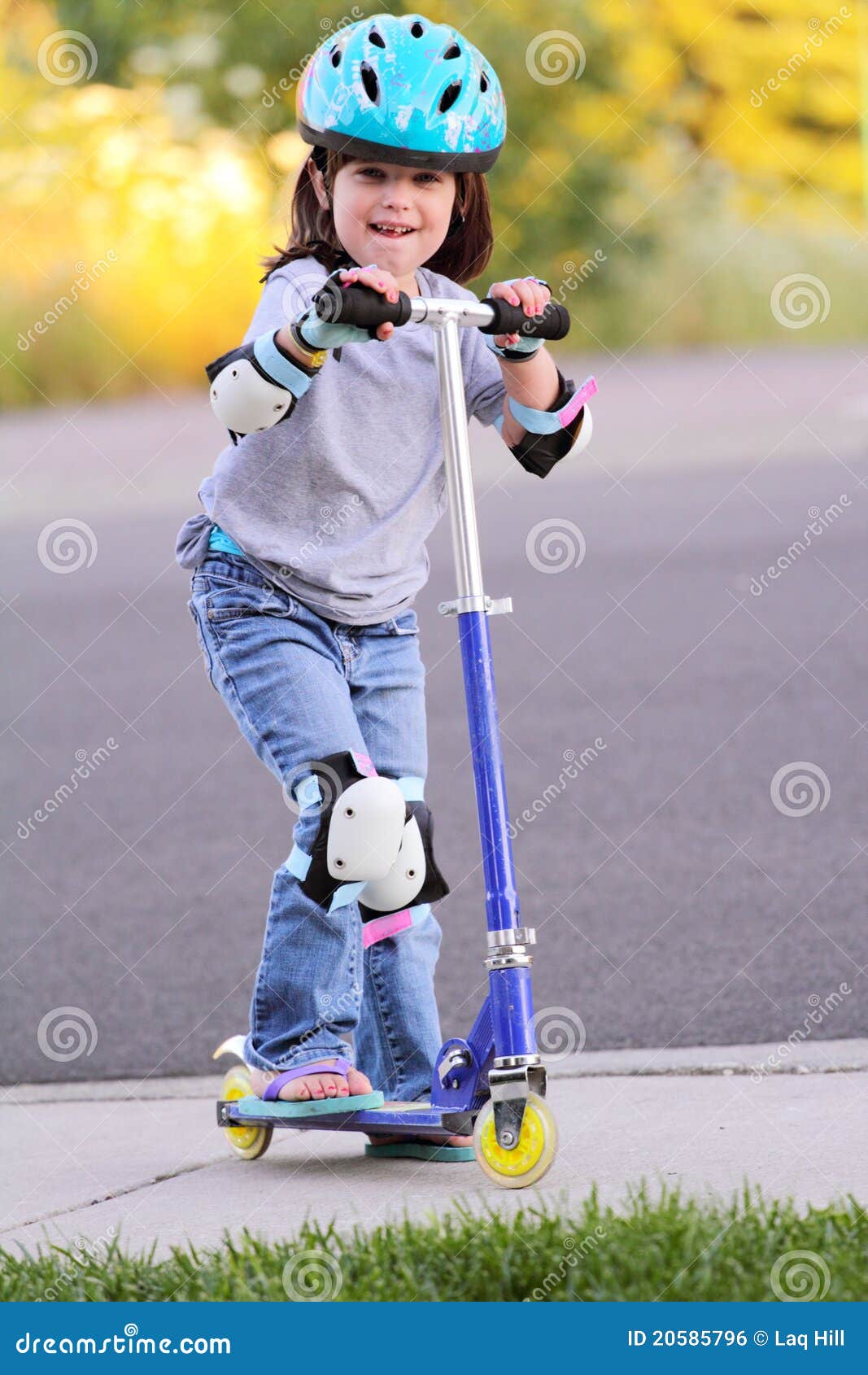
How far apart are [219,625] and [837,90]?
25.3 meters

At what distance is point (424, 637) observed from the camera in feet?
34.5

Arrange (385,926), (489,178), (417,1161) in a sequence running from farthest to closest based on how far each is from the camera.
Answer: (489,178) < (385,926) < (417,1161)

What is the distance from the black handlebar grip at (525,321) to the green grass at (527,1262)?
52.2 inches

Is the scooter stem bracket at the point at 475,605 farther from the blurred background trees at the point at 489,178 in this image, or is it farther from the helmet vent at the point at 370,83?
the blurred background trees at the point at 489,178

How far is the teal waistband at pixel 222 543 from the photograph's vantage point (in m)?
3.40

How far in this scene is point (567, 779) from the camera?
6984mm

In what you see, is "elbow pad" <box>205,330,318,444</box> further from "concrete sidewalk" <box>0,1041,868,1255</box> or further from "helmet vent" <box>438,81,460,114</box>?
"concrete sidewalk" <box>0,1041,868,1255</box>

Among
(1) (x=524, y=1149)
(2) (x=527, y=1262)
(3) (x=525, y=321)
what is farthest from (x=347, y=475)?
(2) (x=527, y=1262)

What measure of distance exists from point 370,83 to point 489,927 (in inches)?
53.7

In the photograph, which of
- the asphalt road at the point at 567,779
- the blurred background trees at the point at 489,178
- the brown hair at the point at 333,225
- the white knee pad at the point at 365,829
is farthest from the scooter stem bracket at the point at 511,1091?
the blurred background trees at the point at 489,178

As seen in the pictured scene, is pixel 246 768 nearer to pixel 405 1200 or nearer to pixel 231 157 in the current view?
pixel 405 1200

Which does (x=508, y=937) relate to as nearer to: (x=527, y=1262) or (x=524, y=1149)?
(x=524, y=1149)

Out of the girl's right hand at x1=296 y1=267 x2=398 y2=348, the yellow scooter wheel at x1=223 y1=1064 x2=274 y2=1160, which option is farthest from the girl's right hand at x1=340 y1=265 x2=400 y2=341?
the yellow scooter wheel at x1=223 y1=1064 x2=274 y2=1160

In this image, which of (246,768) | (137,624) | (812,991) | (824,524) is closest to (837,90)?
(824,524)
